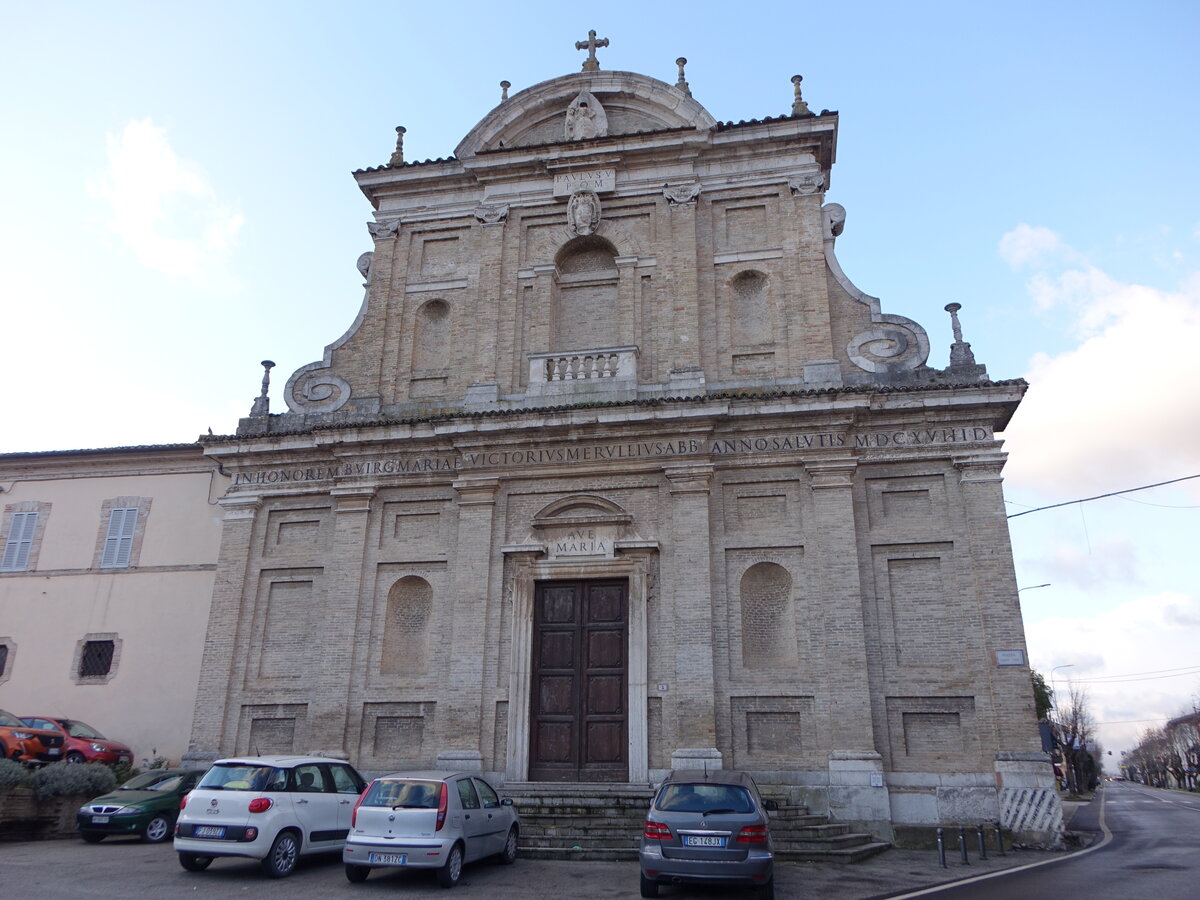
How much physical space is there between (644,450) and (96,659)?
13.8 meters

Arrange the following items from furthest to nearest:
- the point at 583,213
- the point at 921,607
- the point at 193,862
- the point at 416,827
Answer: the point at 583,213 → the point at 921,607 → the point at 193,862 → the point at 416,827

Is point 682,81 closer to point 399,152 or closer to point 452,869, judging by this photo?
point 399,152

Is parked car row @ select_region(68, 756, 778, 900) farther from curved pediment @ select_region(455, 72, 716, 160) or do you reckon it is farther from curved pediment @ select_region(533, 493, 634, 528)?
curved pediment @ select_region(455, 72, 716, 160)

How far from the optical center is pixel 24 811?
1391 centimetres

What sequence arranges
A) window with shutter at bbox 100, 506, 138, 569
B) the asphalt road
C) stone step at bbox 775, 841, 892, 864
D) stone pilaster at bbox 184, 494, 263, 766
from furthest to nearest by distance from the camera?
window with shutter at bbox 100, 506, 138, 569 < stone pilaster at bbox 184, 494, 263, 766 < stone step at bbox 775, 841, 892, 864 < the asphalt road

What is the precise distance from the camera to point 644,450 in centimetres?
1689

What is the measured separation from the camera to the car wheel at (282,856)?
10.7 m

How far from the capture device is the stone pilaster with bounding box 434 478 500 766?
15.8 meters

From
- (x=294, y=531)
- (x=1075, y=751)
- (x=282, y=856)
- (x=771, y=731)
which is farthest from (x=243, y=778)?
(x=1075, y=751)

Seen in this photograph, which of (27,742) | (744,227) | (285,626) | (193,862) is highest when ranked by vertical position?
(744,227)

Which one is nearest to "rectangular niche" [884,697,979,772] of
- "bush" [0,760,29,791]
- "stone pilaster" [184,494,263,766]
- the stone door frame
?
the stone door frame

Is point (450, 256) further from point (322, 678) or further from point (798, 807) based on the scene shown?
point (798, 807)

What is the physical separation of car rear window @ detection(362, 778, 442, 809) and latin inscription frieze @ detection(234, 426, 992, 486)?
7.73 metres

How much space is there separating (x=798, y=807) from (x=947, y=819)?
8.13ft
